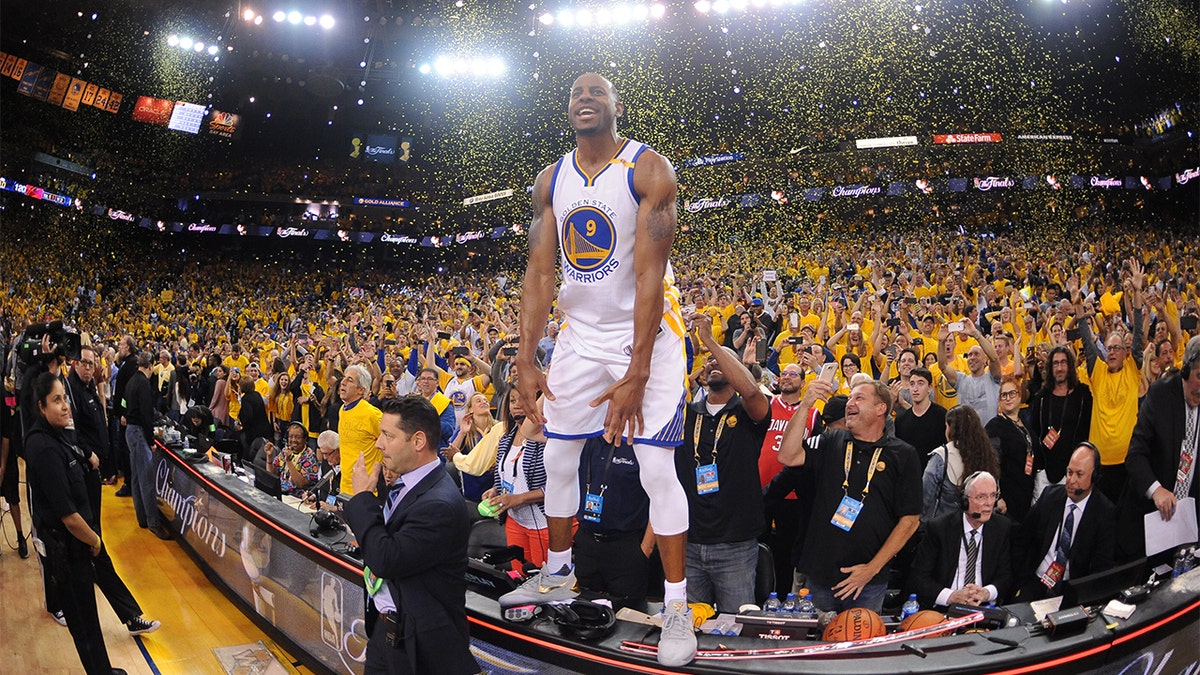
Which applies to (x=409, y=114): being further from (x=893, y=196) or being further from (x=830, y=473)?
(x=830, y=473)

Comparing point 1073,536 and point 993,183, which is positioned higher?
point 993,183

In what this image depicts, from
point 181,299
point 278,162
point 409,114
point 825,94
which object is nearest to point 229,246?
point 278,162

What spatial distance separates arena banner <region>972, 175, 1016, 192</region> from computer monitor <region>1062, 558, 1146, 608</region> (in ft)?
84.0

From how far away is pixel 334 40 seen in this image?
22.3 metres

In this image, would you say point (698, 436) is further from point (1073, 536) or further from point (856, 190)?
point (856, 190)

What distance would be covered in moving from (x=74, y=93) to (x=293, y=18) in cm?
881

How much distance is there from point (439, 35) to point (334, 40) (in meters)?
2.55

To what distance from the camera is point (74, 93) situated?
25062mm

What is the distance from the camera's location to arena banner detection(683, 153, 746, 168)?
27234 mm

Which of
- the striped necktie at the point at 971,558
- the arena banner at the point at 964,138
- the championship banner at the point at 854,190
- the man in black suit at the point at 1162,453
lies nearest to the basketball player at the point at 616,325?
the striped necktie at the point at 971,558

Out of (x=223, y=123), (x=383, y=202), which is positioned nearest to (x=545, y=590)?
(x=223, y=123)

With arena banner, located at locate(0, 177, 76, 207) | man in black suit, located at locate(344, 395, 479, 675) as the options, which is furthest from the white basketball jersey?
arena banner, located at locate(0, 177, 76, 207)

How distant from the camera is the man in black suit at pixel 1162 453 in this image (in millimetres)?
3938

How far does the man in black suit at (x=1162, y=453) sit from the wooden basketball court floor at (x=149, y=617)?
421 cm
